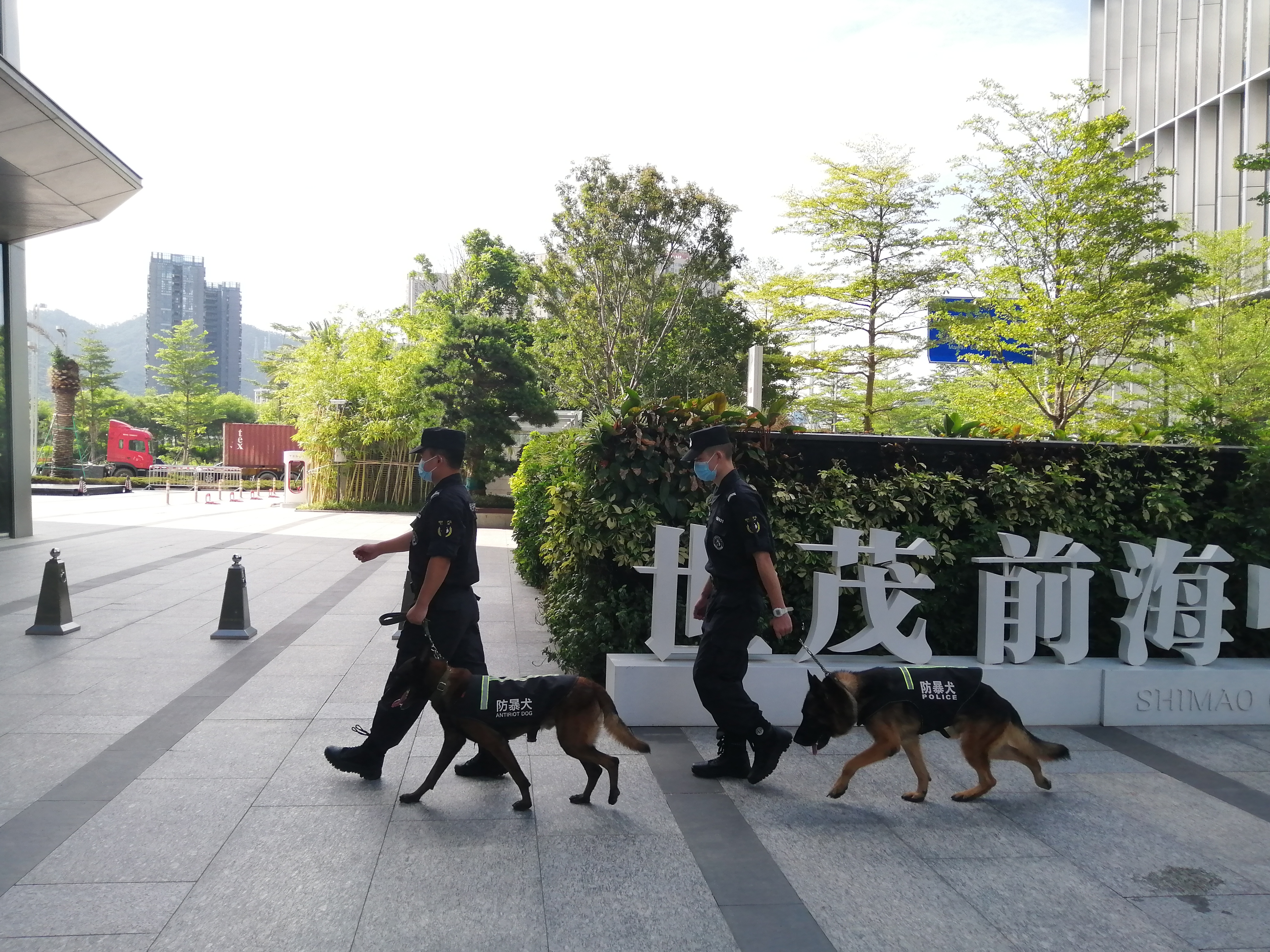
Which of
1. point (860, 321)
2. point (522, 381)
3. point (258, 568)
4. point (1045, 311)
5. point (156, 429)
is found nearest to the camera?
point (258, 568)

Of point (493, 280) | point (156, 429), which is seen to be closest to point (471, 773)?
point (493, 280)

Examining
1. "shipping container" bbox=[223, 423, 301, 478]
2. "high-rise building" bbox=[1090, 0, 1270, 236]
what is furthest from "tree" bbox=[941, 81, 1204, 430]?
"shipping container" bbox=[223, 423, 301, 478]

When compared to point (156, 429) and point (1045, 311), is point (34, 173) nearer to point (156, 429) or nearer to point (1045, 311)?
point (1045, 311)

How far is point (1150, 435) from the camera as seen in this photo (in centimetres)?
709

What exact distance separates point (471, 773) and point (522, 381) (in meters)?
20.6

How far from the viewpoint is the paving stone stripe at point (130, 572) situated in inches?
350

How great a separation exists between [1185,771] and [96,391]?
71.5m

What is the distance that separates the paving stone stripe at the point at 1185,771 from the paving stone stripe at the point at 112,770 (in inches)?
207

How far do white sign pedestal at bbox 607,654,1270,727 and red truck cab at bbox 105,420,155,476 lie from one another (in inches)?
1676

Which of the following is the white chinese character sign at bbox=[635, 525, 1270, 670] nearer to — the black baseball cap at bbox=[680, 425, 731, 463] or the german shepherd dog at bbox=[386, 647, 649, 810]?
the black baseball cap at bbox=[680, 425, 731, 463]

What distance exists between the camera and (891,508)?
6.17 m

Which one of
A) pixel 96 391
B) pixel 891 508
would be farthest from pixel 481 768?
pixel 96 391

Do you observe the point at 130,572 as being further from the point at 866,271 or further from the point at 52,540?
the point at 866,271

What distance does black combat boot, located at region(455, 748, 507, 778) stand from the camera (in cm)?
453
